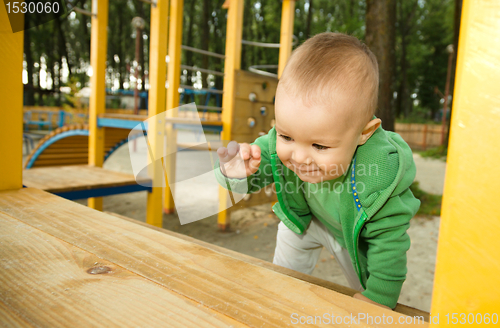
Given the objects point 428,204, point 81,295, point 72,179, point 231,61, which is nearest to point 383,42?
point 231,61

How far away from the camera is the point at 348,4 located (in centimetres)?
2384

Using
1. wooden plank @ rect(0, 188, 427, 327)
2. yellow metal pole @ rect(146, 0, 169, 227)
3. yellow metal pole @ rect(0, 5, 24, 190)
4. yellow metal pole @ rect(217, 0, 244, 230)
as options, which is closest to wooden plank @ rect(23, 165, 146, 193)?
yellow metal pole @ rect(146, 0, 169, 227)

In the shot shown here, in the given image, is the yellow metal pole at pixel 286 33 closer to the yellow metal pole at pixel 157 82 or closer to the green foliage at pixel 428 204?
the yellow metal pole at pixel 157 82

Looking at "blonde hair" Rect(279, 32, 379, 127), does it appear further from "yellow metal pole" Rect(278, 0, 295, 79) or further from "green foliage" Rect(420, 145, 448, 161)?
"green foliage" Rect(420, 145, 448, 161)

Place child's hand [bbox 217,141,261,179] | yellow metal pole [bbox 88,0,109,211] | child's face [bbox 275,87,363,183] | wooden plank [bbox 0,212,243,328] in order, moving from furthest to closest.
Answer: yellow metal pole [bbox 88,0,109,211], child's hand [bbox 217,141,261,179], child's face [bbox 275,87,363,183], wooden plank [bbox 0,212,243,328]

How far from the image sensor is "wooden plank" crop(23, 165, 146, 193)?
267 centimetres

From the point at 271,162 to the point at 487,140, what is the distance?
3.02 feet

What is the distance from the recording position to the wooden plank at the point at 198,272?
1.97 ft

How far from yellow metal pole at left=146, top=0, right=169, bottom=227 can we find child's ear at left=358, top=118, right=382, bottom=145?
2516 mm

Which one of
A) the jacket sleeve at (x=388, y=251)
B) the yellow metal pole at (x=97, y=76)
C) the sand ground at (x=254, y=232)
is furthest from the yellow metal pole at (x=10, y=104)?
the yellow metal pole at (x=97, y=76)

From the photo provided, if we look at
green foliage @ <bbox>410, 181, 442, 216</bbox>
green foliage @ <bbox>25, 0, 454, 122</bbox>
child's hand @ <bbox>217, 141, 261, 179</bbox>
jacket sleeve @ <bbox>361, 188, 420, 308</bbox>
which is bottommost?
green foliage @ <bbox>410, 181, 442, 216</bbox>

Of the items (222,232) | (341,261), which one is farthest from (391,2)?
(341,261)

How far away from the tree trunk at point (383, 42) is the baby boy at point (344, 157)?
3.52m

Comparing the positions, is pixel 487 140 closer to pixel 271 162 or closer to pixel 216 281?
pixel 216 281
